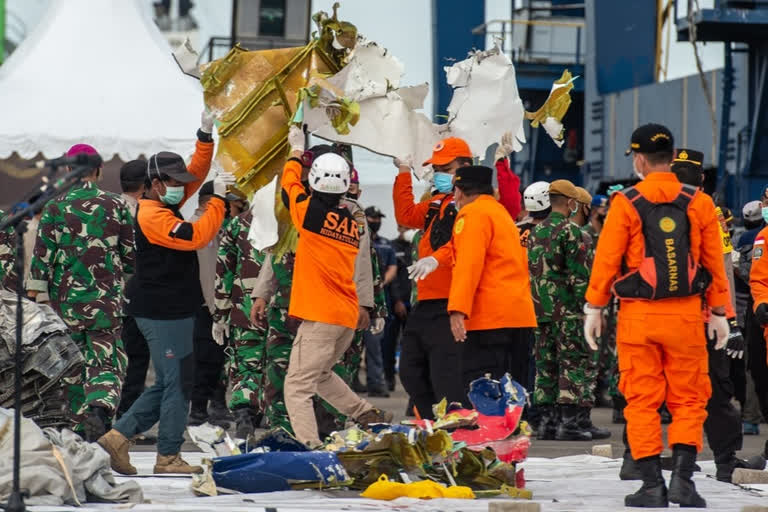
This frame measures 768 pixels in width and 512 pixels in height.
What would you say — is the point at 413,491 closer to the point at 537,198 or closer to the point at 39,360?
the point at 39,360

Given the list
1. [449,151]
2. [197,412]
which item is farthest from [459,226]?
[197,412]

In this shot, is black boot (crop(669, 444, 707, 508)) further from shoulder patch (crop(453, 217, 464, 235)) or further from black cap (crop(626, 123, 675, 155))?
shoulder patch (crop(453, 217, 464, 235))

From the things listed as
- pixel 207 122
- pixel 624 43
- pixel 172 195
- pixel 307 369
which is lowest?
pixel 307 369

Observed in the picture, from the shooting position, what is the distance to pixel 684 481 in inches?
305

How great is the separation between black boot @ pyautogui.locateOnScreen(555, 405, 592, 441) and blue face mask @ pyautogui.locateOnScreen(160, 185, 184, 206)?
182 inches

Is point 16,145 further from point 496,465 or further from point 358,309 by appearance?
point 496,465

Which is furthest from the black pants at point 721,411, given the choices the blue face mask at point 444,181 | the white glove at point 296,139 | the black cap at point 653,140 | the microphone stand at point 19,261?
the microphone stand at point 19,261

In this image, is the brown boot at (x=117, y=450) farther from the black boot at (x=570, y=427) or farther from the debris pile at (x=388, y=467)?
the black boot at (x=570, y=427)

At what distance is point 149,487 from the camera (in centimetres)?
830

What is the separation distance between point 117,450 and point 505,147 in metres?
3.40

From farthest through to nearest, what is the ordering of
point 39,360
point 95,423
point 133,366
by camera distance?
point 133,366 → point 95,423 → point 39,360

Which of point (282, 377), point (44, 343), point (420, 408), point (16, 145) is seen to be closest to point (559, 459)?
point (420, 408)

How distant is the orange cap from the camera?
10.0m

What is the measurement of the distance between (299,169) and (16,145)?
322 inches
